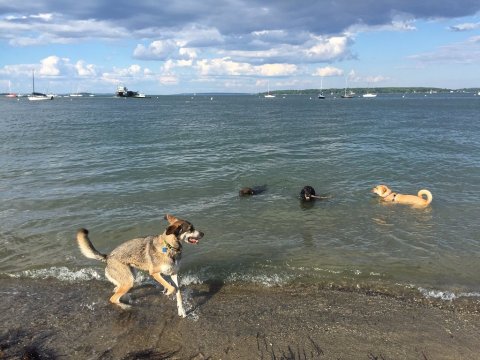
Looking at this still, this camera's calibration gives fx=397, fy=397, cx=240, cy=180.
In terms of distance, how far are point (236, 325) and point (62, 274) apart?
465 centimetres

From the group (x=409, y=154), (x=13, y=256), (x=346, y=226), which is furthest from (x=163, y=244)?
(x=409, y=154)

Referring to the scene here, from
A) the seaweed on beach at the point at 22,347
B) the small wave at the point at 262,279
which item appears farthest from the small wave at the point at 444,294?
the seaweed on beach at the point at 22,347

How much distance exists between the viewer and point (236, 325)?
22.5ft

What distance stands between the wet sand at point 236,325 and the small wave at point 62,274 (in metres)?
0.52

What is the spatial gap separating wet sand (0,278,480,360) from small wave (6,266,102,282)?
52 cm

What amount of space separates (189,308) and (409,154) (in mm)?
23150

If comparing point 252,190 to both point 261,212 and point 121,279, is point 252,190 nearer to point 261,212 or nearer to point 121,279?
point 261,212

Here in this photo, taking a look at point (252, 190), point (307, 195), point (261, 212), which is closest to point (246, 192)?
point (252, 190)

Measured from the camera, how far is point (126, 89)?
19650 centimetres

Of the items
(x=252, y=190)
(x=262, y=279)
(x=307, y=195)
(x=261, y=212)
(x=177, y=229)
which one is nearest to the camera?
(x=177, y=229)

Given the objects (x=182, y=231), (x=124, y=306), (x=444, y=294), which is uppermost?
(x=182, y=231)

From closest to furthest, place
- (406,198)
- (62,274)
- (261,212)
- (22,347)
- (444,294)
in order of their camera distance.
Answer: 1. (22,347)
2. (444,294)
3. (62,274)
4. (261,212)
5. (406,198)

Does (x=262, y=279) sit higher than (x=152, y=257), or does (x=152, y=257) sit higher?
(x=152, y=257)

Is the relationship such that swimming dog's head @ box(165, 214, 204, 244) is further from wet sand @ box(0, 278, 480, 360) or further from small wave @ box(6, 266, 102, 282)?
small wave @ box(6, 266, 102, 282)
